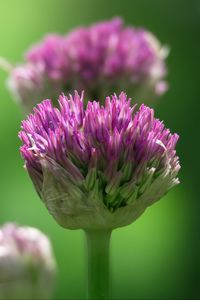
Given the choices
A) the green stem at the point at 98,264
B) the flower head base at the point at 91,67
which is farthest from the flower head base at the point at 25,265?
the flower head base at the point at 91,67

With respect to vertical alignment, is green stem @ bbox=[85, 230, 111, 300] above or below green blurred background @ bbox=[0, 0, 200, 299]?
below

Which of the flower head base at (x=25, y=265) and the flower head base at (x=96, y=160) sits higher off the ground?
the flower head base at (x=96, y=160)

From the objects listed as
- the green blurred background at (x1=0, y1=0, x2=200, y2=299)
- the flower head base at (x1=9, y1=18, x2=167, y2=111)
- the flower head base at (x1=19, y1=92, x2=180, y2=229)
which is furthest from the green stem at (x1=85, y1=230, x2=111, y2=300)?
the green blurred background at (x1=0, y1=0, x2=200, y2=299)

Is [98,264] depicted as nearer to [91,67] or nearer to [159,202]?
[91,67]

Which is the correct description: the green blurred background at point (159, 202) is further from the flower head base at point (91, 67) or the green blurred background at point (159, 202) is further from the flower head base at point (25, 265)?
the flower head base at point (25, 265)

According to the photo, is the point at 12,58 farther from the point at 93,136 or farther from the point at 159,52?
the point at 93,136

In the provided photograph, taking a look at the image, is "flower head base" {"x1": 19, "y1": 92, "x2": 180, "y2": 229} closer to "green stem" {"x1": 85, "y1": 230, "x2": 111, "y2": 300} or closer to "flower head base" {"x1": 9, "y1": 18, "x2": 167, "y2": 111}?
"green stem" {"x1": 85, "y1": 230, "x2": 111, "y2": 300}
